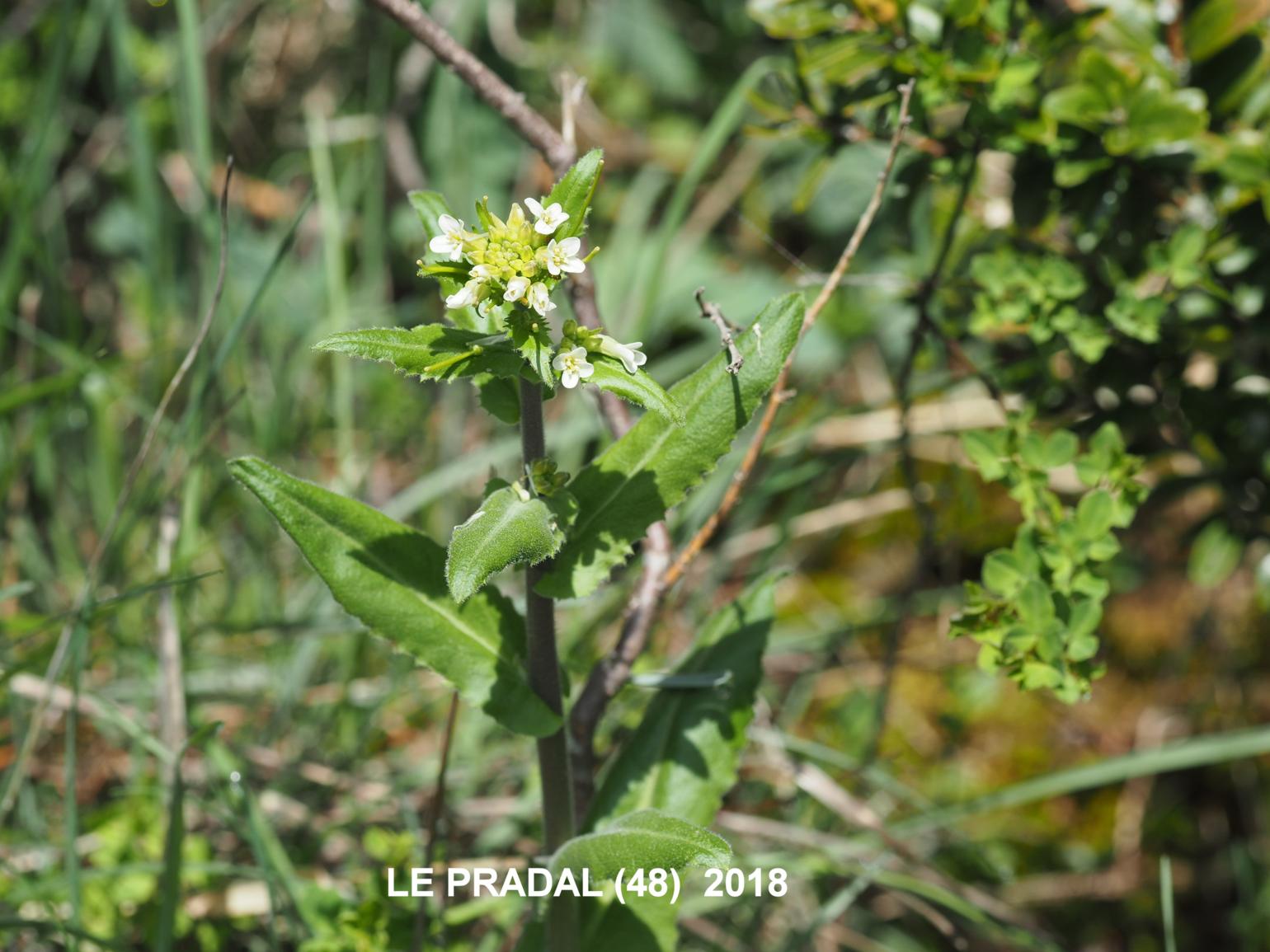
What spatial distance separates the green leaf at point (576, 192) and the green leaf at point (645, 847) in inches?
26.7

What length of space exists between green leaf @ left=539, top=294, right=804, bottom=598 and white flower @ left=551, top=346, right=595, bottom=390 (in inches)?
8.2

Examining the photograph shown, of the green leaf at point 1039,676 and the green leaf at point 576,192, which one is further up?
the green leaf at point 576,192

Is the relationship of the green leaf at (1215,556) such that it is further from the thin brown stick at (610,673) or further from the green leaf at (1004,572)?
the thin brown stick at (610,673)

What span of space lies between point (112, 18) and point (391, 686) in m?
1.66

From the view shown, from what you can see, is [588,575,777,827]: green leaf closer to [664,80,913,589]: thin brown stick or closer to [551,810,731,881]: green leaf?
[664,80,913,589]: thin brown stick

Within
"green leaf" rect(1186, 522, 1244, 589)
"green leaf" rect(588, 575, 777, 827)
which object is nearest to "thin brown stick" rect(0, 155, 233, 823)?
"green leaf" rect(588, 575, 777, 827)

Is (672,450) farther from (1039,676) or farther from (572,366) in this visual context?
(1039,676)

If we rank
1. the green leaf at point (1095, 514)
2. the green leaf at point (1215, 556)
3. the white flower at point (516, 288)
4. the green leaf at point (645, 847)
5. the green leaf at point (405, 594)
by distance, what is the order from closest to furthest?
the white flower at point (516, 288) → the green leaf at point (645, 847) → the green leaf at point (405, 594) → the green leaf at point (1095, 514) → the green leaf at point (1215, 556)

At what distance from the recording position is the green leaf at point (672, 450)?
1396mm

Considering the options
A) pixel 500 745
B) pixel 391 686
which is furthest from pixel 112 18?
pixel 500 745

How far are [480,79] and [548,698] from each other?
3.03 feet

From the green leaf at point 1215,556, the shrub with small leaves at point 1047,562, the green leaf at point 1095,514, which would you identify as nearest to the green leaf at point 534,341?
the shrub with small leaves at point 1047,562

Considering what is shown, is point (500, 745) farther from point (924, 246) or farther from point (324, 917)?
point (924, 246)

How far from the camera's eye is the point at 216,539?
8.87 feet
